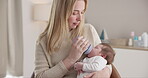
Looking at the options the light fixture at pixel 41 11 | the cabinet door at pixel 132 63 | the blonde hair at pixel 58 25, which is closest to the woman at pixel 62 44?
the blonde hair at pixel 58 25

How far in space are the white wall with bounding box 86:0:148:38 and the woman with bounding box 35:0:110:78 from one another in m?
1.84

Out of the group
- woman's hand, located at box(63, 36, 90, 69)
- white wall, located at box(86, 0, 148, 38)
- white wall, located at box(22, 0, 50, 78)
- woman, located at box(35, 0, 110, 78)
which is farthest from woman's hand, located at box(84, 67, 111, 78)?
white wall, located at box(22, 0, 50, 78)

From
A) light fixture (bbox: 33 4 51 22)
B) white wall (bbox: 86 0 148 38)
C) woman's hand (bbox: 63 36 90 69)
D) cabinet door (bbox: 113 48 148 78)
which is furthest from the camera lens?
light fixture (bbox: 33 4 51 22)

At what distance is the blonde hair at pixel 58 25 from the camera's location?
141 cm

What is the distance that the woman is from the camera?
140cm

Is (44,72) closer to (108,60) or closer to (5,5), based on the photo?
(108,60)

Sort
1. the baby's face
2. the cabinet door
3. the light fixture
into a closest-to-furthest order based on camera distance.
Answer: the baby's face, the cabinet door, the light fixture

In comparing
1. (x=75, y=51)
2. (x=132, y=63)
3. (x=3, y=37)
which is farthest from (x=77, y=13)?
(x=3, y=37)

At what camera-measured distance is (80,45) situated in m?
1.39

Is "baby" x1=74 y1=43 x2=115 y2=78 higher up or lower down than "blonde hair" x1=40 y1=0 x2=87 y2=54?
lower down

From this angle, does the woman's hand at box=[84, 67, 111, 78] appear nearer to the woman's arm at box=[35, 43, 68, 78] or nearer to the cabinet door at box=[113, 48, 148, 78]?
the woman's arm at box=[35, 43, 68, 78]

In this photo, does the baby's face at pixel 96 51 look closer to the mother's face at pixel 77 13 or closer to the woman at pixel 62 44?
the woman at pixel 62 44

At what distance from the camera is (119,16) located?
131 inches

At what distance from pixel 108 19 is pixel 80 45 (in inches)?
83.5
